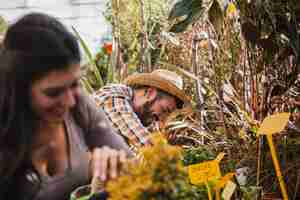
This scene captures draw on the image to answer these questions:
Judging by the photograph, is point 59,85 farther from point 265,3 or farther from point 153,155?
point 265,3

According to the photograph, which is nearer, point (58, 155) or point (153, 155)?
point (153, 155)

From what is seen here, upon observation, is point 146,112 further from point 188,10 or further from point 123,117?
point 188,10

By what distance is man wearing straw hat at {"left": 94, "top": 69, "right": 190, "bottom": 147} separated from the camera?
2477 millimetres

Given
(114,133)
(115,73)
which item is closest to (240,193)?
(114,133)

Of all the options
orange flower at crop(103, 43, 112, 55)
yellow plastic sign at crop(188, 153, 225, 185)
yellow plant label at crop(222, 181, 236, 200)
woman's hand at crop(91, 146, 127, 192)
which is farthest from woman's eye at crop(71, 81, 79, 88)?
orange flower at crop(103, 43, 112, 55)

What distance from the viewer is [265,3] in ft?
5.97

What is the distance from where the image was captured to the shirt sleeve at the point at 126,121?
96.2 inches

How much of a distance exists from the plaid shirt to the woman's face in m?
1.14

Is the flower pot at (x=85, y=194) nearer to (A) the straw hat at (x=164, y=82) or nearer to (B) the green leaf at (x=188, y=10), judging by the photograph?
(B) the green leaf at (x=188, y=10)

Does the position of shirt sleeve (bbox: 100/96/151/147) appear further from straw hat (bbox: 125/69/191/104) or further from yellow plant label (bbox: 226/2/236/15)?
yellow plant label (bbox: 226/2/236/15)

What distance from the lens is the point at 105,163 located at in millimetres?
1299

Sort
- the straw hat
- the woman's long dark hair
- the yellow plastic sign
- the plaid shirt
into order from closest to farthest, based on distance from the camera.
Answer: the woman's long dark hair, the yellow plastic sign, the plaid shirt, the straw hat

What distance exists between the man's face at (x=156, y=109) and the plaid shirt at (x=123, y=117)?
0.15 metres

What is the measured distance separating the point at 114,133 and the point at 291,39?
74cm
